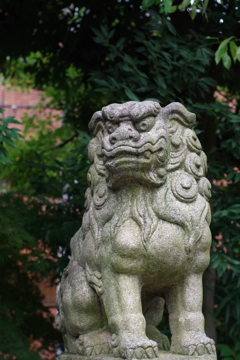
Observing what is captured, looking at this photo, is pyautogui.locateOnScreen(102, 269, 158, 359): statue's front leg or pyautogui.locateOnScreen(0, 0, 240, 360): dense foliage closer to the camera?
pyautogui.locateOnScreen(102, 269, 158, 359): statue's front leg

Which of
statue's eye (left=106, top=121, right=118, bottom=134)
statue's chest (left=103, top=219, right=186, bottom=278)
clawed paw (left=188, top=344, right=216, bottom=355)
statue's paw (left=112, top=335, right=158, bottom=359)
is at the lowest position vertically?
clawed paw (left=188, top=344, right=216, bottom=355)

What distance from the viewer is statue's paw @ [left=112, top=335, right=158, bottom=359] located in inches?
92.7

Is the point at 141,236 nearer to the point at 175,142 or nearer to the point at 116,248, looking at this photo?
the point at 116,248

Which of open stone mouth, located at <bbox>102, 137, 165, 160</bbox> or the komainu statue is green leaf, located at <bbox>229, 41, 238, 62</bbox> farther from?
open stone mouth, located at <bbox>102, 137, 165, 160</bbox>

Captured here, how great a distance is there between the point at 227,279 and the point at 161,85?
6.73ft

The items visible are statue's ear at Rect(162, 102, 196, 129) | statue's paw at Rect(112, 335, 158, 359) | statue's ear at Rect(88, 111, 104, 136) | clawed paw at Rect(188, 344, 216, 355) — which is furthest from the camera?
statue's ear at Rect(88, 111, 104, 136)

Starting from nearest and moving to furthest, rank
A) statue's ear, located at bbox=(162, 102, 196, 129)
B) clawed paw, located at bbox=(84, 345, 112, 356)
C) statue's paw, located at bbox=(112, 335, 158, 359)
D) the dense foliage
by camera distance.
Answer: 1. statue's paw, located at bbox=(112, 335, 158, 359)
2. clawed paw, located at bbox=(84, 345, 112, 356)
3. statue's ear, located at bbox=(162, 102, 196, 129)
4. the dense foliage

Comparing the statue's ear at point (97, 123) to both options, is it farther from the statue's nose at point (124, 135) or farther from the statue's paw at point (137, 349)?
the statue's paw at point (137, 349)

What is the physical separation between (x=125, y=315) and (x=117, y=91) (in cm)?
220

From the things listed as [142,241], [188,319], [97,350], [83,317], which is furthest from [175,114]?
[97,350]

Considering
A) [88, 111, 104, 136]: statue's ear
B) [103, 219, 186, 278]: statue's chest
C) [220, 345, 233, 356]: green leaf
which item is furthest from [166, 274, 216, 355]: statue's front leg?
[220, 345, 233, 356]: green leaf

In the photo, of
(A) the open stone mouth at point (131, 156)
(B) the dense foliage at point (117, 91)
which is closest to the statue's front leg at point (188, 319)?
(A) the open stone mouth at point (131, 156)

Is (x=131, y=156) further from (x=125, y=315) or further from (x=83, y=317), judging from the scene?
(x=83, y=317)

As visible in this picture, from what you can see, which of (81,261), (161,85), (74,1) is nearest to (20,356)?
(81,261)
